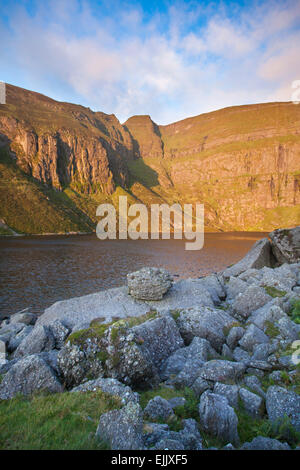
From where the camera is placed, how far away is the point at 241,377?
22.1 feet

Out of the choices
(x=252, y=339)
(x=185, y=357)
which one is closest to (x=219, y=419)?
(x=185, y=357)

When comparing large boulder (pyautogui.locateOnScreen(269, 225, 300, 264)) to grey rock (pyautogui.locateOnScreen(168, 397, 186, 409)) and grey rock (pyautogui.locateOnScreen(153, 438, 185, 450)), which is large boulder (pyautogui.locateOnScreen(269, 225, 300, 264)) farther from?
grey rock (pyautogui.locateOnScreen(153, 438, 185, 450))

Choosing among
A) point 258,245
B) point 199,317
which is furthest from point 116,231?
point 199,317

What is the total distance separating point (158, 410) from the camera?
5.10 metres

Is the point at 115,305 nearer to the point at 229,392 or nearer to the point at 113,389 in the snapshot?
the point at 113,389

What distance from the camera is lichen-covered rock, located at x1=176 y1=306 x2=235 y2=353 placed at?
1023 cm

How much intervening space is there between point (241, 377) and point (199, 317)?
4313mm

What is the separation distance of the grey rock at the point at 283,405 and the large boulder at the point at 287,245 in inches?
857

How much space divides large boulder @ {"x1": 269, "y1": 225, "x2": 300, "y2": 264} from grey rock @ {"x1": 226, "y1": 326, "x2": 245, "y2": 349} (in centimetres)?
1758

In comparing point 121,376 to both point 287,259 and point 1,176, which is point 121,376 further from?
point 1,176

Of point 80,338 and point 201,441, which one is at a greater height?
point 80,338

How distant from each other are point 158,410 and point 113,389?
109 cm

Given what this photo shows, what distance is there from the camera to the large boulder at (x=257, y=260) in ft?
81.3

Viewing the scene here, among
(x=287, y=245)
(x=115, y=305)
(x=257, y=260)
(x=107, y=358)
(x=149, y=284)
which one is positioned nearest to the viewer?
(x=107, y=358)
